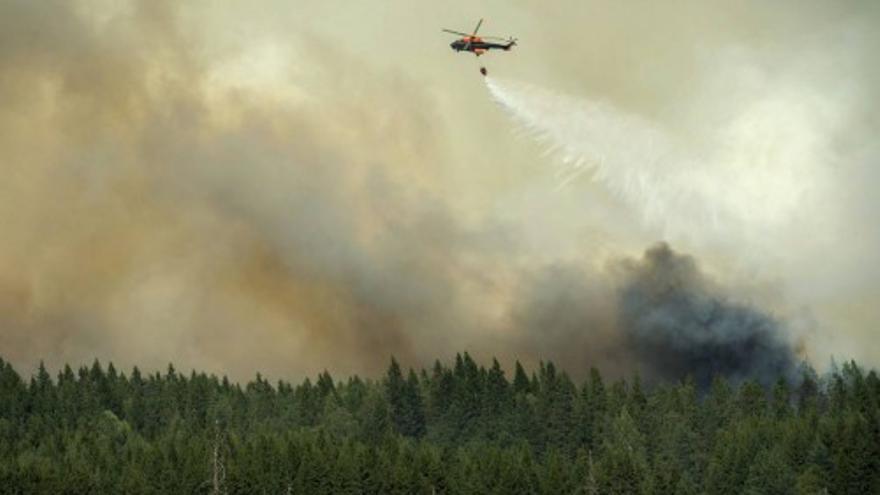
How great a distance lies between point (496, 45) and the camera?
185875 mm

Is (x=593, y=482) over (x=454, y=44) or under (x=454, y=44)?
under

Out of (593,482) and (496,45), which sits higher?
(496,45)

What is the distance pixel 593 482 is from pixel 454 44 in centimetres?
4365

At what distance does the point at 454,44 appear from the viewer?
188 metres

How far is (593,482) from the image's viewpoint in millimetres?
192375

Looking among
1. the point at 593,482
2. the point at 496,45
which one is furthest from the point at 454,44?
the point at 593,482

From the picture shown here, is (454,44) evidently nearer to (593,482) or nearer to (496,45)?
(496,45)

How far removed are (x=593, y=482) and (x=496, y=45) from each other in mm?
42604
